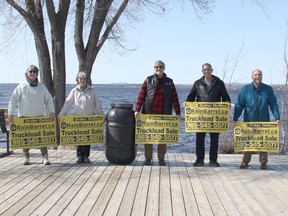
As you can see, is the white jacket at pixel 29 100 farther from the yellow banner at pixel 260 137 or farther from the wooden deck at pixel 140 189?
the yellow banner at pixel 260 137

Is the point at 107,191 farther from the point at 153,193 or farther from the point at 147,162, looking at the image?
the point at 147,162

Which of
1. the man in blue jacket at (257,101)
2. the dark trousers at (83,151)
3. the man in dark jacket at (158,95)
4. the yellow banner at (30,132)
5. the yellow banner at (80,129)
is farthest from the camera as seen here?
the dark trousers at (83,151)

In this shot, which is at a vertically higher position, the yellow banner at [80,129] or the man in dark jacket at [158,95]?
the man in dark jacket at [158,95]

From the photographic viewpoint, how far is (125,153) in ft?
28.4

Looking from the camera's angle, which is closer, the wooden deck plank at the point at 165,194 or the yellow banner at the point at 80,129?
the wooden deck plank at the point at 165,194

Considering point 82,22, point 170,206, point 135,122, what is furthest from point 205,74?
point 82,22

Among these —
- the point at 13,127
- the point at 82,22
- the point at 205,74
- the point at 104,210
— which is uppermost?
the point at 82,22

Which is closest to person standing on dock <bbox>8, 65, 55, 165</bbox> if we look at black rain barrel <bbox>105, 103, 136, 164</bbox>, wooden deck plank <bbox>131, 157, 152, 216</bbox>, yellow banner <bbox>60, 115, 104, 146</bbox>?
yellow banner <bbox>60, 115, 104, 146</bbox>

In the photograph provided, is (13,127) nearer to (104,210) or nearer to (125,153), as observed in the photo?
(125,153)

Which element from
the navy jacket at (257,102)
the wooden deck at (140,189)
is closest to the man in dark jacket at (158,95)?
the wooden deck at (140,189)

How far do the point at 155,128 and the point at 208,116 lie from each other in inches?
41.0

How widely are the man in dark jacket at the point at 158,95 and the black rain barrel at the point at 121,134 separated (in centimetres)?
23

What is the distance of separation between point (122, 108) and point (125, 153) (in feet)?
2.84

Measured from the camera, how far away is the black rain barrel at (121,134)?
340 inches
